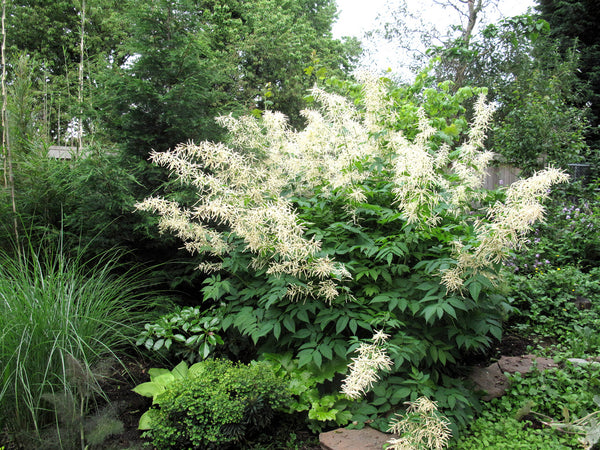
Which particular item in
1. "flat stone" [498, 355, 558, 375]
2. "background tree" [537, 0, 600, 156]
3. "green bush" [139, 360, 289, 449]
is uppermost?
"background tree" [537, 0, 600, 156]

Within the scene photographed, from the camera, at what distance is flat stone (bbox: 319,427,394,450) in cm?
233

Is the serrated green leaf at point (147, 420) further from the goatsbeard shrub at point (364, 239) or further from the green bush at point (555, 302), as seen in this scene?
the green bush at point (555, 302)

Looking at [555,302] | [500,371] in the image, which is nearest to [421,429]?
[500,371]

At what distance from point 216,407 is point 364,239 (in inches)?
56.4

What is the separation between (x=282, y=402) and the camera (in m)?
2.60

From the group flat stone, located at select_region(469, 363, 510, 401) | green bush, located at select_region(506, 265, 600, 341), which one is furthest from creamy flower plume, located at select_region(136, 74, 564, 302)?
green bush, located at select_region(506, 265, 600, 341)

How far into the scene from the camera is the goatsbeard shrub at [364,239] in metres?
2.38

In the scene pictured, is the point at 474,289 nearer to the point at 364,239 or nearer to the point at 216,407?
the point at 364,239

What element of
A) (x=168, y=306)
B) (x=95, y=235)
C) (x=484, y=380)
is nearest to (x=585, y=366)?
(x=484, y=380)

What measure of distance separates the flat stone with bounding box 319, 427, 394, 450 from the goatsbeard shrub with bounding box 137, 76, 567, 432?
10cm

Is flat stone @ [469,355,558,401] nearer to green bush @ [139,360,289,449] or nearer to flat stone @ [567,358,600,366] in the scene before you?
flat stone @ [567,358,600,366]

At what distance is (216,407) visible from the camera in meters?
2.34

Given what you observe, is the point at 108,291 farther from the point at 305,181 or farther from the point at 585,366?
the point at 585,366

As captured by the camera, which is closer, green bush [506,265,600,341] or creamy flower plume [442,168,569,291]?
creamy flower plume [442,168,569,291]
